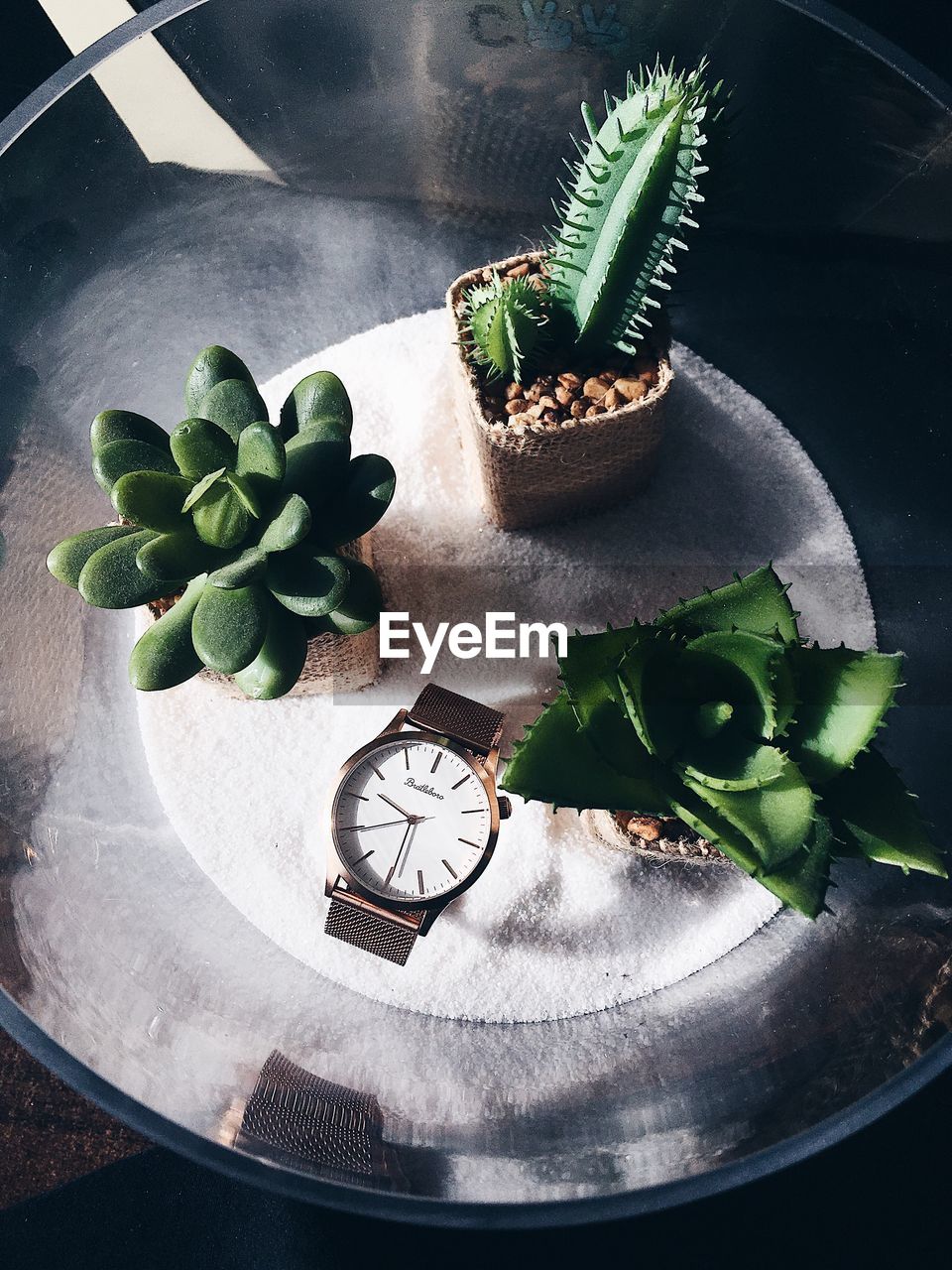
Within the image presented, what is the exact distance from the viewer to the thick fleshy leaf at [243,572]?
1.87ft

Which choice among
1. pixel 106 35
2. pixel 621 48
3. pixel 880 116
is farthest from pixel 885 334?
pixel 106 35

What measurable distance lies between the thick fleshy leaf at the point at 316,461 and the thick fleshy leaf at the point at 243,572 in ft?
0.17

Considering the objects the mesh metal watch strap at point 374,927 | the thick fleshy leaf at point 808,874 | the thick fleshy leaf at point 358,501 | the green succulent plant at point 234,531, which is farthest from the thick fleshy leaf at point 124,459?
the thick fleshy leaf at point 808,874

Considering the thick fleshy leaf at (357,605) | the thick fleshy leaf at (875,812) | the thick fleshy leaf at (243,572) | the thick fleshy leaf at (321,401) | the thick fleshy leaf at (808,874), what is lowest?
the thick fleshy leaf at (875,812)

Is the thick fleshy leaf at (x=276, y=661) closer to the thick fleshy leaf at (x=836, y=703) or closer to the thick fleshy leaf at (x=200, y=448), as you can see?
the thick fleshy leaf at (x=200, y=448)

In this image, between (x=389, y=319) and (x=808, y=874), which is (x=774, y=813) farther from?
(x=389, y=319)

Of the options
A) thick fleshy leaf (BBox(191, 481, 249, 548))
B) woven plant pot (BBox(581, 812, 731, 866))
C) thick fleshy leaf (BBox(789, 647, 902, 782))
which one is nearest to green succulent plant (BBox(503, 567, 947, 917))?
thick fleshy leaf (BBox(789, 647, 902, 782))

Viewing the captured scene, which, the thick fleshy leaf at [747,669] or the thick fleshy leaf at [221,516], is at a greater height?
the thick fleshy leaf at [221,516]

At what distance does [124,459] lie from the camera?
0.62 m

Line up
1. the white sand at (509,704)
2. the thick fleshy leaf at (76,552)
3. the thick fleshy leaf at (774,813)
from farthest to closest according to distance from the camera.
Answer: the white sand at (509,704) → the thick fleshy leaf at (76,552) → the thick fleshy leaf at (774,813)

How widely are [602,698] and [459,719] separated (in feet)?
0.55

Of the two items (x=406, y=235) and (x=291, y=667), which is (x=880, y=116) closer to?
(x=406, y=235)

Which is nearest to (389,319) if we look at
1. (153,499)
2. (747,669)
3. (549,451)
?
(549,451)

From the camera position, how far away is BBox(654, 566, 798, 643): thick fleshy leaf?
579mm
